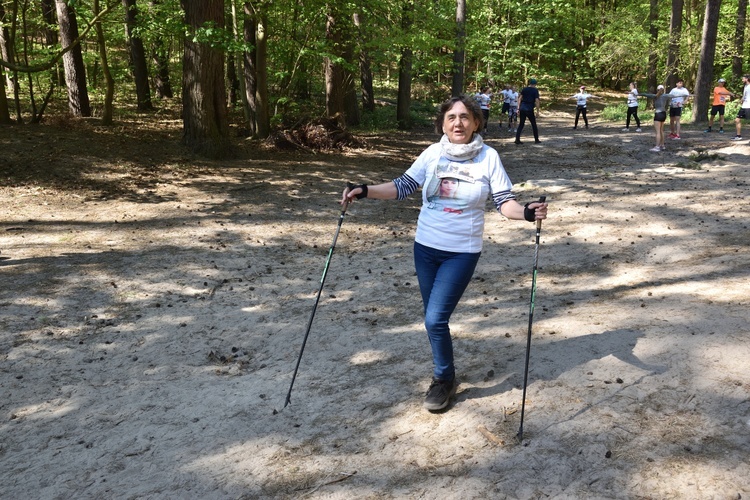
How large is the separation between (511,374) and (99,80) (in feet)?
80.1

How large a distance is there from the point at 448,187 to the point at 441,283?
63 centimetres

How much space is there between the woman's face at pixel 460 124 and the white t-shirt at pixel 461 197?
0.14 meters

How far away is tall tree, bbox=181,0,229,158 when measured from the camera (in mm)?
12531

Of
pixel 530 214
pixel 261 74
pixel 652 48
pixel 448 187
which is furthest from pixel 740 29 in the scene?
pixel 448 187

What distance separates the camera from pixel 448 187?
382 centimetres

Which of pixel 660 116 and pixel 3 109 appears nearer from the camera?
pixel 3 109

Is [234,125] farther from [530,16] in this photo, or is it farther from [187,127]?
[530,16]

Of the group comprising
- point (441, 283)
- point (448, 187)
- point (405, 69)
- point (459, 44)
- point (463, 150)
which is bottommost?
point (441, 283)

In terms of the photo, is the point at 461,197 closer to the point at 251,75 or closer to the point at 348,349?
the point at 348,349

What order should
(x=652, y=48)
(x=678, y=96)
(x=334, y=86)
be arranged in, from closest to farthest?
1. (x=678, y=96)
2. (x=334, y=86)
3. (x=652, y=48)

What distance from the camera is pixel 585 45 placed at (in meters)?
46.2

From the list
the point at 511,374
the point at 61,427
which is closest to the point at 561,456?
the point at 511,374

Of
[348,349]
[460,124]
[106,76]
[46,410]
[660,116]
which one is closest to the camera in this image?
[460,124]

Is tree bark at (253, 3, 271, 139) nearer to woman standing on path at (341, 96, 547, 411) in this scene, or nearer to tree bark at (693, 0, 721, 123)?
woman standing on path at (341, 96, 547, 411)
